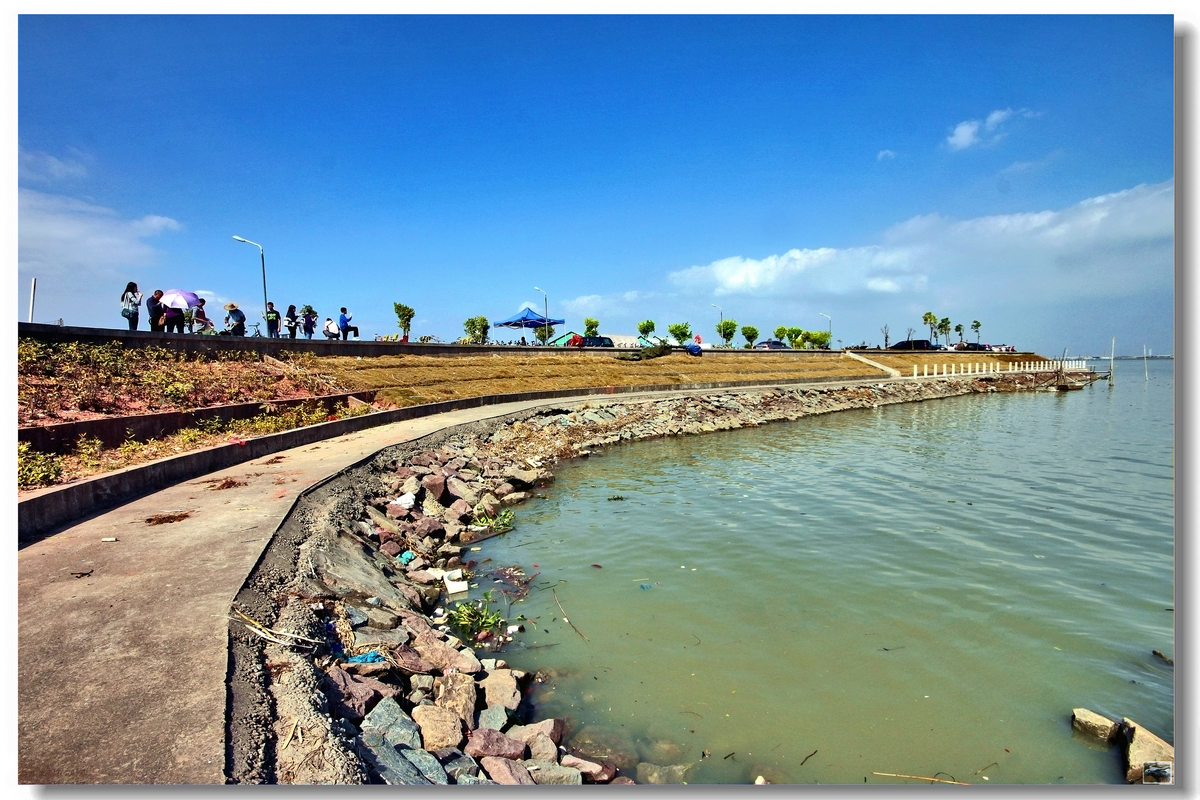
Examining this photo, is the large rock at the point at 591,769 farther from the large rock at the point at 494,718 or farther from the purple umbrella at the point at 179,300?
the purple umbrella at the point at 179,300

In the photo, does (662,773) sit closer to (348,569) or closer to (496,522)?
(348,569)

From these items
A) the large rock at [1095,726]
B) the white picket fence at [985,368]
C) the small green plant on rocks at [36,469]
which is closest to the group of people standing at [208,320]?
the small green plant on rocks at [36,469]

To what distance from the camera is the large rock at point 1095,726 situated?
5039 millimetres

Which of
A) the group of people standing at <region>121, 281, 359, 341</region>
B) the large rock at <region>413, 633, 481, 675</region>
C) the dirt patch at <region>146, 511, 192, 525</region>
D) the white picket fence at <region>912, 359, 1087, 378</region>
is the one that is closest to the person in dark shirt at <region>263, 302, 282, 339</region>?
the group of people standing at <region>121, 281, 359, 341</region>

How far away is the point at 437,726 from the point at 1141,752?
531 centimetres

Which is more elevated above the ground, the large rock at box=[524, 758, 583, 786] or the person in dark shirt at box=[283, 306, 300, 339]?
the person in dark shirt at box=[283, 306, 300, 339]

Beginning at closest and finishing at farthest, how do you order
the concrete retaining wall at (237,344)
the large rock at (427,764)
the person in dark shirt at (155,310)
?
the large rock at (427,764)
the concrete retaining wall at (237,344)
the person in dark shirt at (155,310)

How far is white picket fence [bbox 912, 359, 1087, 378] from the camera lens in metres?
56.3

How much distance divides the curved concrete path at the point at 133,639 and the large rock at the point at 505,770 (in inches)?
65.9

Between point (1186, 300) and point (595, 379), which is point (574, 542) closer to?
point (1186, 300)

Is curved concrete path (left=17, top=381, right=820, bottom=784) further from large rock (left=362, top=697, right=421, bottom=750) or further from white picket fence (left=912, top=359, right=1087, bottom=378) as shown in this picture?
white picket fence (left=912, top=359, right=1087, bottom=378)

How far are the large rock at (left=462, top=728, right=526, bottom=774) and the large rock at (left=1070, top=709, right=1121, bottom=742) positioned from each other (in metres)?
4.66
